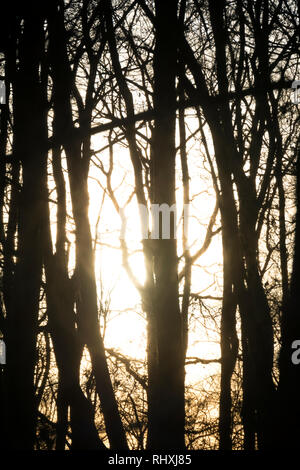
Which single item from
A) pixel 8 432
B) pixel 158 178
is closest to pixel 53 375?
pixel 8 432

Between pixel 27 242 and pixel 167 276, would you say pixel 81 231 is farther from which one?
pixel 167 276

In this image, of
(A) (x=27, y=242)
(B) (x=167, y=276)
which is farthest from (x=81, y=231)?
(B) (x=167, y=276)

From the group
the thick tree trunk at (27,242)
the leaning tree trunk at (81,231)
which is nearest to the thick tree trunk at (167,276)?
the leaning tree trunk at (81,231)

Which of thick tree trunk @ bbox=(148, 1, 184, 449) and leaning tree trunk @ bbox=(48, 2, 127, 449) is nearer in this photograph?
thick tree trunk @ bbox=(148, 1, 184, 449)

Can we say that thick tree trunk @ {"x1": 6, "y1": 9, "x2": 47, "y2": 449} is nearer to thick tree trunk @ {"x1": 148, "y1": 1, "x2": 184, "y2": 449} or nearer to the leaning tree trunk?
the leaning tree trunk

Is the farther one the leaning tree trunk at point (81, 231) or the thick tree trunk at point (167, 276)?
the leaning tree trunk at point (81, 231)

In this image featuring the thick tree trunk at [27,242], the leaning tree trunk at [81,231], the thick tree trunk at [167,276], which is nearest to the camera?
the thick tree trunk at [167,276]

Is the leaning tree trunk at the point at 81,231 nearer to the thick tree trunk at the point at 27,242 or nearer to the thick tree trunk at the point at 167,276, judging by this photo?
the thick tree trunk at the point at 27,242

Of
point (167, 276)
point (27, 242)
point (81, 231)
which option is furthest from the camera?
point (81, 231)

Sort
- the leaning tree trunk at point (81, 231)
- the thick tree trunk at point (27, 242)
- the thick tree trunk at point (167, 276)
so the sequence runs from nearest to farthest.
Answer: the thick tree trunk at point (167, 276) < the thick tree trunk at point (27, 242) < the leaning tree trunk at point (81, 231)

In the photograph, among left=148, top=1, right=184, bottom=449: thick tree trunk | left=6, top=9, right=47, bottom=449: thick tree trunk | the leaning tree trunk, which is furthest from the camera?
the leaning tree trunk

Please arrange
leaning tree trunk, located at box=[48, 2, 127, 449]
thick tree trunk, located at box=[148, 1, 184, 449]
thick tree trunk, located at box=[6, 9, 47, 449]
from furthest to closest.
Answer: leaning tree trunk, located at box=[48, 2, 127, 449]
thick tree trunk, located at box=[6, 9, 47, 449]
thick tree trunk, located at box=[148, 1, 184, 449]

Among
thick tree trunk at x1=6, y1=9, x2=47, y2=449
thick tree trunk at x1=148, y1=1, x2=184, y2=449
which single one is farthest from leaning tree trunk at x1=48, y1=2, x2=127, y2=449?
thick tree trunk at x1=148, y1=1, x2=184, y2=449

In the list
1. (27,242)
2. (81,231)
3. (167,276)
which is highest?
(81,231)
